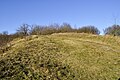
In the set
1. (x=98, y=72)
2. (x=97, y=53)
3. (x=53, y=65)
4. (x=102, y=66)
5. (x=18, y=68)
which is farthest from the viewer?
(x=97, y=53)

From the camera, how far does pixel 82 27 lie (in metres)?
40.1

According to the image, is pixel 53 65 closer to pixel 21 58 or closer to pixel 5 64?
pixel 21 58

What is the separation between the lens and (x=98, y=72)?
14.0m

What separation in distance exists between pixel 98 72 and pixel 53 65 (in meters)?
2.79

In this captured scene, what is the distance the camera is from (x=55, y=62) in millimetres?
13688

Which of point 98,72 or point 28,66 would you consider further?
point 98,72

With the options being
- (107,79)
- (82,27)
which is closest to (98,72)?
(107,79)

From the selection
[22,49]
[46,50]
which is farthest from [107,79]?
[22,49]

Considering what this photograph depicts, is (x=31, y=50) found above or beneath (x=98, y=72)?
above

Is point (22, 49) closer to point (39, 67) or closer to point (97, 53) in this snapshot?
point (39, 67)

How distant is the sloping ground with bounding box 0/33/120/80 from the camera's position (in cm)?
1162

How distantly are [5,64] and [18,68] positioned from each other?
77 cm

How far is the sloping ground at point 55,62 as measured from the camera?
11.6 meters

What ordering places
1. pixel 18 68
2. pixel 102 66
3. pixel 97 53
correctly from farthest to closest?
pixel 97 53, pixel 102 66, pixel 18 68
